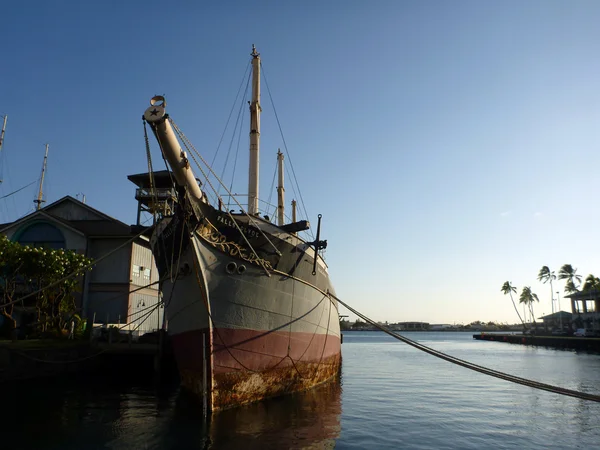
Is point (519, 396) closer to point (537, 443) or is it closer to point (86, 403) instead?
point (537, 443)

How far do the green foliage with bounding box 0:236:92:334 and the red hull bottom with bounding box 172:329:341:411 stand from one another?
10605mm

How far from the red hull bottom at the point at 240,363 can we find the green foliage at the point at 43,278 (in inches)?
418

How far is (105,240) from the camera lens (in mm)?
26953

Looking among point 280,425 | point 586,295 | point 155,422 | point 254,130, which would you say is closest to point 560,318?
point 586,295

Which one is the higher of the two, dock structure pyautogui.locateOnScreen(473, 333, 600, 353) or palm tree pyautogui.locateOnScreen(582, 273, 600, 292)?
palm tree pyautogui.locateOnScreen(582, 273, 600, 292)

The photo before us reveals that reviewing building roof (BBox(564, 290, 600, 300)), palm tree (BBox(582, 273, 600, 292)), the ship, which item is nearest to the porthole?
the ship

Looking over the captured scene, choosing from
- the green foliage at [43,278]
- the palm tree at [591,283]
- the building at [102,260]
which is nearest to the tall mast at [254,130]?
the green foliage at [43,278]

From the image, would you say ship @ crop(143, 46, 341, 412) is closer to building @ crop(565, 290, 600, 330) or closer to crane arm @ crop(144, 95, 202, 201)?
crane arm @ crop(144, 95, 202, 201)

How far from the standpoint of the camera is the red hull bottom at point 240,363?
11.5 metres

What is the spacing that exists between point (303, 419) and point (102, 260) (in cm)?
1923

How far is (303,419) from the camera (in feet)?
38.9

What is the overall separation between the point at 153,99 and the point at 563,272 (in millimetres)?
86851

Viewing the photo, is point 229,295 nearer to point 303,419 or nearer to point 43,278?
point 303,419

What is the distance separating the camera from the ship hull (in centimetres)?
1153
